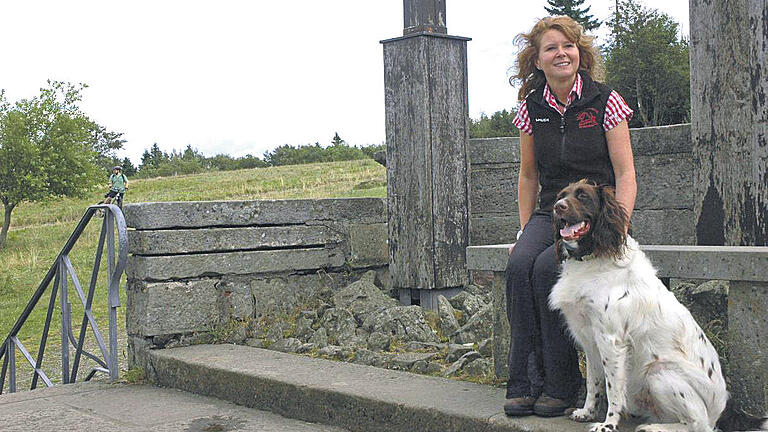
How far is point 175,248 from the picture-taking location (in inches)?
255

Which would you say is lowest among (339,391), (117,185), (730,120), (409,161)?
(339,391)

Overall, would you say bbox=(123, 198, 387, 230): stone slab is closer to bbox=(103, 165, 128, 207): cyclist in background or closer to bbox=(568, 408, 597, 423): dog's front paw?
bbox=(568, 408, 597, 423): dog's front paw

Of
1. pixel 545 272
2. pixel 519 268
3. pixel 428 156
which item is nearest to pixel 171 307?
pixel 428 156

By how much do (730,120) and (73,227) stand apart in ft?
102

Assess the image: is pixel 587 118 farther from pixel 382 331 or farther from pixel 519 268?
pixel 382 331

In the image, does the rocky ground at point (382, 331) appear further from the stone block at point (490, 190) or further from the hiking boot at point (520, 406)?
the hiking boot at point (520, 406)

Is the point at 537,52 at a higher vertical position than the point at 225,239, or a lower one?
higher

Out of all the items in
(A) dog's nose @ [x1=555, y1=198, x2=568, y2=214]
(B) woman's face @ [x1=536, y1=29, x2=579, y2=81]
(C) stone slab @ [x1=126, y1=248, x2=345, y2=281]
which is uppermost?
(B) woman's face @ [x1=536, y1=29, x2=579, y2=81]

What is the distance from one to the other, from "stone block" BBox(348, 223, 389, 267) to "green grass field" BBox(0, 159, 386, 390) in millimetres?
3999

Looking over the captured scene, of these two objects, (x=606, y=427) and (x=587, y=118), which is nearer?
(x=606, y=427)

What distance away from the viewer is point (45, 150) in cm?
3616

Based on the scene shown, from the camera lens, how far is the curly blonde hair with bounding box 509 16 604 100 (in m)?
4.11

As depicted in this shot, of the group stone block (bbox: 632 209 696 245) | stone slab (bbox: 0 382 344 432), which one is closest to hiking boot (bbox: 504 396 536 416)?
stone slab (bbox: 0 382 344 432)

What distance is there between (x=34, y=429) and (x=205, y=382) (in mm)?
1139
